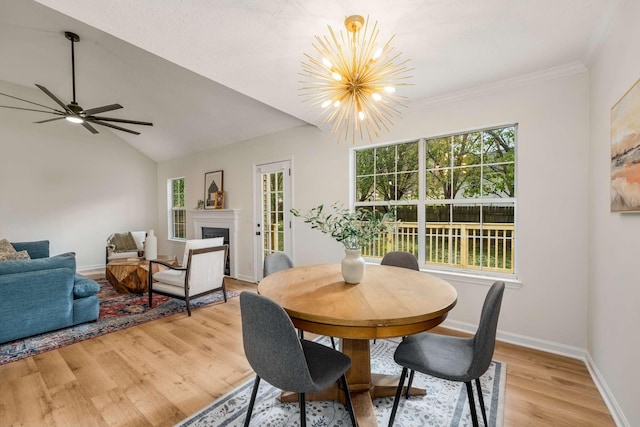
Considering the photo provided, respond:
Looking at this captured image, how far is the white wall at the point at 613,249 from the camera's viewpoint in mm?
1502

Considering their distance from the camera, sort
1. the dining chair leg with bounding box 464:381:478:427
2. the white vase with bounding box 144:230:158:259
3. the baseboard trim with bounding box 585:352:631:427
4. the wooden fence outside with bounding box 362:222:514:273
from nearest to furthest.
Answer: the dining chair leg with bounding box 464:381:478:427 < the baseboard trim with bounding box 585:352:631:427 < the wooden fence outside with bounding box 362:222:514:273 < the white vase with bounding box 144:230:158:259

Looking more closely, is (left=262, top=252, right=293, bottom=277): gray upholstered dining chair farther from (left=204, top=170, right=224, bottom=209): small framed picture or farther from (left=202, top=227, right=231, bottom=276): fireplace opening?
(left=204, top=170, right=224, bottom=209): small framed picture

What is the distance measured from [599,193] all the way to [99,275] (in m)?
7.31

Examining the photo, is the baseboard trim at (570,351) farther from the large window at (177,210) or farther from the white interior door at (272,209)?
the large window at (177,210)

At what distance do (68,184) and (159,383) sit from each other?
5672 mm

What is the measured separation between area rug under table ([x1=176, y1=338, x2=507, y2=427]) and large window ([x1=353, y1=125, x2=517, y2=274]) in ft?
4.56

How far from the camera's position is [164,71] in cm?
376

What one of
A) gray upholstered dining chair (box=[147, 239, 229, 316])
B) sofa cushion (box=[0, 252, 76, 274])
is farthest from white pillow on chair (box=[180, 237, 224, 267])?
sofa cushion (box=[0, 252, 76, 274])

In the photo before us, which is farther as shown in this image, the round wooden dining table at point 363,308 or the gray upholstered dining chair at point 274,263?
the gray upholstered dining chair at point 274,263

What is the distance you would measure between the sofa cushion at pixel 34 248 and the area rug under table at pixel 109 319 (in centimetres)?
113

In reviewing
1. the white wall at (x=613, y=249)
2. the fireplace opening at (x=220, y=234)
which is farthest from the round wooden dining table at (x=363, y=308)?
the fireplace opening at (x=220, y=234)

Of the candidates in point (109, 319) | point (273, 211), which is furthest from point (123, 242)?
point (273, 211)

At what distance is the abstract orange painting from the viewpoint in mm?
1444

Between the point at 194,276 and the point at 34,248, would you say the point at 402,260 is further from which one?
the point at 34,248
